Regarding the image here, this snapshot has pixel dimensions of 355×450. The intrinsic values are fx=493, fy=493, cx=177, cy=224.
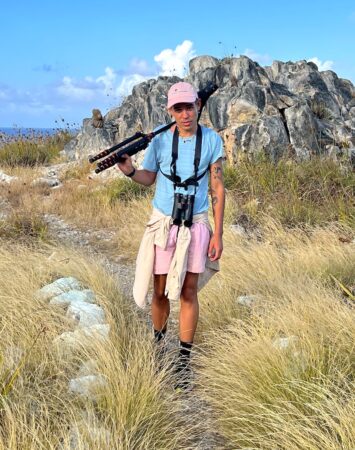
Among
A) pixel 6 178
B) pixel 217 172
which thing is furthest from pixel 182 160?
pixel 6 178

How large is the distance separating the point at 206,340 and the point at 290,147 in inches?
262

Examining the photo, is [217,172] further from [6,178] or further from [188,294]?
[6,178]

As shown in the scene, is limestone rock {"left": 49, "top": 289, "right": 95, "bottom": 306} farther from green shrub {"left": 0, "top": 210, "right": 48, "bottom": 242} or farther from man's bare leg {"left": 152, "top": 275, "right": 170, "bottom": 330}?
green shrub {"left": 0, "top": 210, "right": 48, "bottom": 242}

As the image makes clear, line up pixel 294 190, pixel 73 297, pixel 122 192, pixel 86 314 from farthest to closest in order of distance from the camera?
pixel 122 192, pixel 294 190, pixel 73 297, pixel 86 314

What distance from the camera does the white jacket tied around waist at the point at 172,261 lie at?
316 cm

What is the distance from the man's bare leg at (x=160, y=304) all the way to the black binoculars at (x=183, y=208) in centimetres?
45

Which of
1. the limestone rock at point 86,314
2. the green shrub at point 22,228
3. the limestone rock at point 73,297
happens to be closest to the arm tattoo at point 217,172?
the limestone rock at point 86,314

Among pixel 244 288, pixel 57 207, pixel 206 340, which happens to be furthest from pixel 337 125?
pixel 206 340

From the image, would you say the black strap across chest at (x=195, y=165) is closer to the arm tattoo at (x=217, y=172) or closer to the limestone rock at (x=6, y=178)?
the arm tattoo at (x=217, y=172)

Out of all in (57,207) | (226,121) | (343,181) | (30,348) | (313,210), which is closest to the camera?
(30,348)

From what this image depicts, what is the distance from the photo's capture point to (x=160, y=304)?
352 cm

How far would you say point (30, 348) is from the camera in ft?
9.59

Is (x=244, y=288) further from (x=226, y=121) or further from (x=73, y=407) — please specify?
(x=226, y=121)

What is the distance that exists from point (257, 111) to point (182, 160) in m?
7.83
